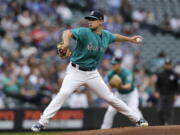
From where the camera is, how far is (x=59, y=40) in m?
16.0

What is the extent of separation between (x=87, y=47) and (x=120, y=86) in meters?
2.87

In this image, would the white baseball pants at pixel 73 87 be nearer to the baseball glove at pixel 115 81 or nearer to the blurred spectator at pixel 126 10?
the baseball glove at pixel 115 81

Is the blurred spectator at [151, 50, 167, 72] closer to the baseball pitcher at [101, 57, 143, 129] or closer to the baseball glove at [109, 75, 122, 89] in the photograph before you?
the baseball pitcher at [101, 57, 143, 129]

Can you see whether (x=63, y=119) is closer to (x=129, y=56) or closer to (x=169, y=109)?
(x=169, y=109)

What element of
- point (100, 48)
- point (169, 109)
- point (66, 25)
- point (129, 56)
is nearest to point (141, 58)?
point (129, 56)

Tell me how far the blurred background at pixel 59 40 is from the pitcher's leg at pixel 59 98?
531 centimetres

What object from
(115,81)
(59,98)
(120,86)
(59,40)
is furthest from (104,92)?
(59,40)

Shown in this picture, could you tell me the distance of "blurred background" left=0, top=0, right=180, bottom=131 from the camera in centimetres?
1418

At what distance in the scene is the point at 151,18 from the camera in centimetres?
1859

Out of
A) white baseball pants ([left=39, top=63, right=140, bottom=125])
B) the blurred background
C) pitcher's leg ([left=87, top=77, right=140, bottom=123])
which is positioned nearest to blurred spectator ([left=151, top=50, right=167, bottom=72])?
the blurred background

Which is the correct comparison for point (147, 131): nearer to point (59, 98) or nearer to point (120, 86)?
point (59, 98)

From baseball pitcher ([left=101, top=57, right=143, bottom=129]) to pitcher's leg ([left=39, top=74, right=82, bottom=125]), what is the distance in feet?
7.94

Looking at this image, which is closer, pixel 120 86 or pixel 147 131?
pixel 147 131

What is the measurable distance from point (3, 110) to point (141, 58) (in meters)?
5.84
